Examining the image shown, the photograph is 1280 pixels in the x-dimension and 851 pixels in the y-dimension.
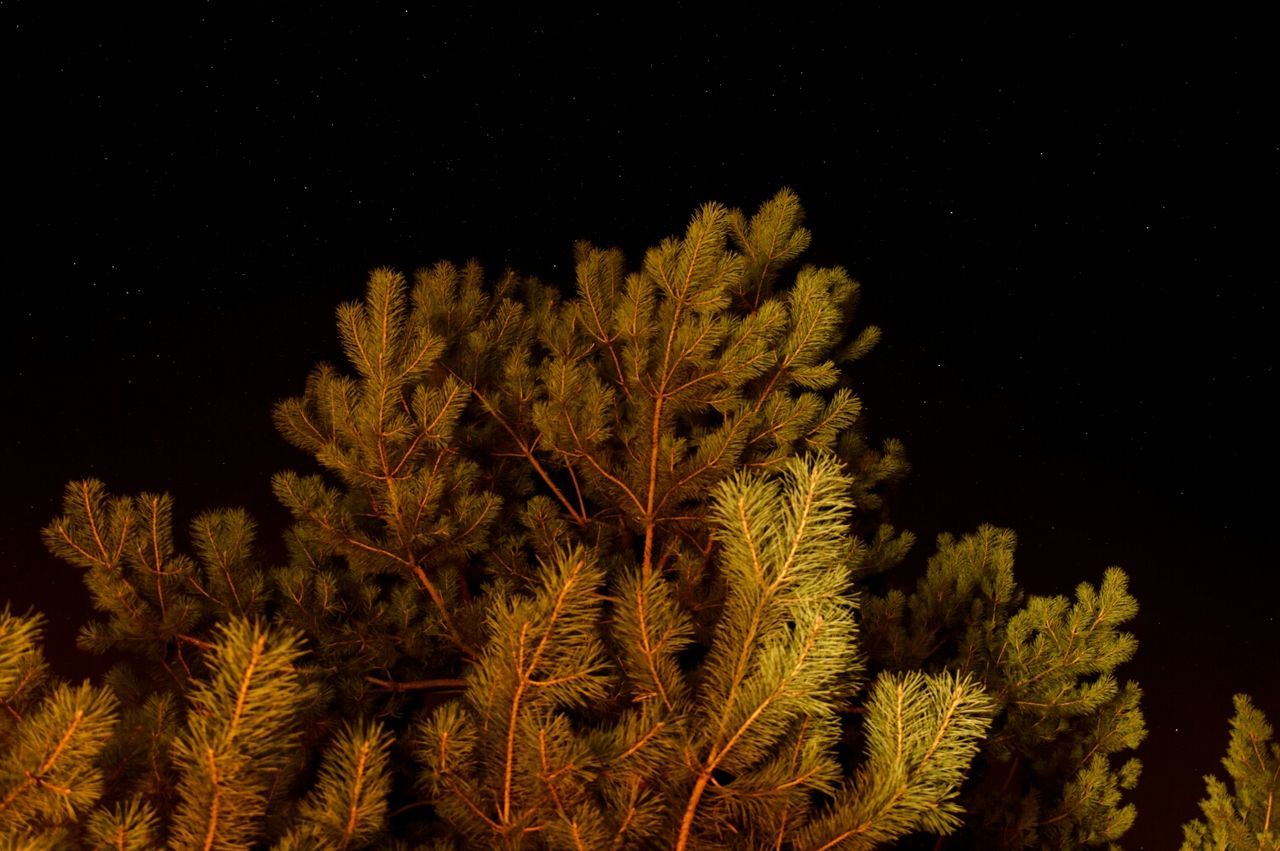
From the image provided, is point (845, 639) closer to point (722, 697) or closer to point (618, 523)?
point (722, 697)

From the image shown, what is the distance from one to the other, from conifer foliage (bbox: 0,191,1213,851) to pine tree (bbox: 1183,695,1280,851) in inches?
13.2

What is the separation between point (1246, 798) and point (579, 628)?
11.3ft

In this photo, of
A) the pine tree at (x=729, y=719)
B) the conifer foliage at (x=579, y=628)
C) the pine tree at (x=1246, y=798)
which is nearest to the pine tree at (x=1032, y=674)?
the conifer foliage at (x=579, y=628)

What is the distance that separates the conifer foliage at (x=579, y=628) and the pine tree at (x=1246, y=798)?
336mm

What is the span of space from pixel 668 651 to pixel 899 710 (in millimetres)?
386

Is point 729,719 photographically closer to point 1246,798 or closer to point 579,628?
point 579,628

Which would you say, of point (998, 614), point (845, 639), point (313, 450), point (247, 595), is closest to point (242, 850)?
point (845, 639)

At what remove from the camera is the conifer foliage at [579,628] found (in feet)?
3.19

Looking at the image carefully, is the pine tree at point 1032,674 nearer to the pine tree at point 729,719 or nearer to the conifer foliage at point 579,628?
the conifer foliage at point 579,628

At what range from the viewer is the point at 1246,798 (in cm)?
275

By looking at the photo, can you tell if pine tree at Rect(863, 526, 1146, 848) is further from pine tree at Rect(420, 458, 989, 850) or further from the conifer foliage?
pine tree at Rect(420, 458, 989, 850)

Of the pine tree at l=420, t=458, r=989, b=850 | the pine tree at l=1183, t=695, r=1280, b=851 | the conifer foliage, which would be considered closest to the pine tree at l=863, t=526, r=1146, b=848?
the conifer foliage

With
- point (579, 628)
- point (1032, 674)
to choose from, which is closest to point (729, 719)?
point (579, 628)

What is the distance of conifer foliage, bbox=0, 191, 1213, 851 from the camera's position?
3.19 feet
